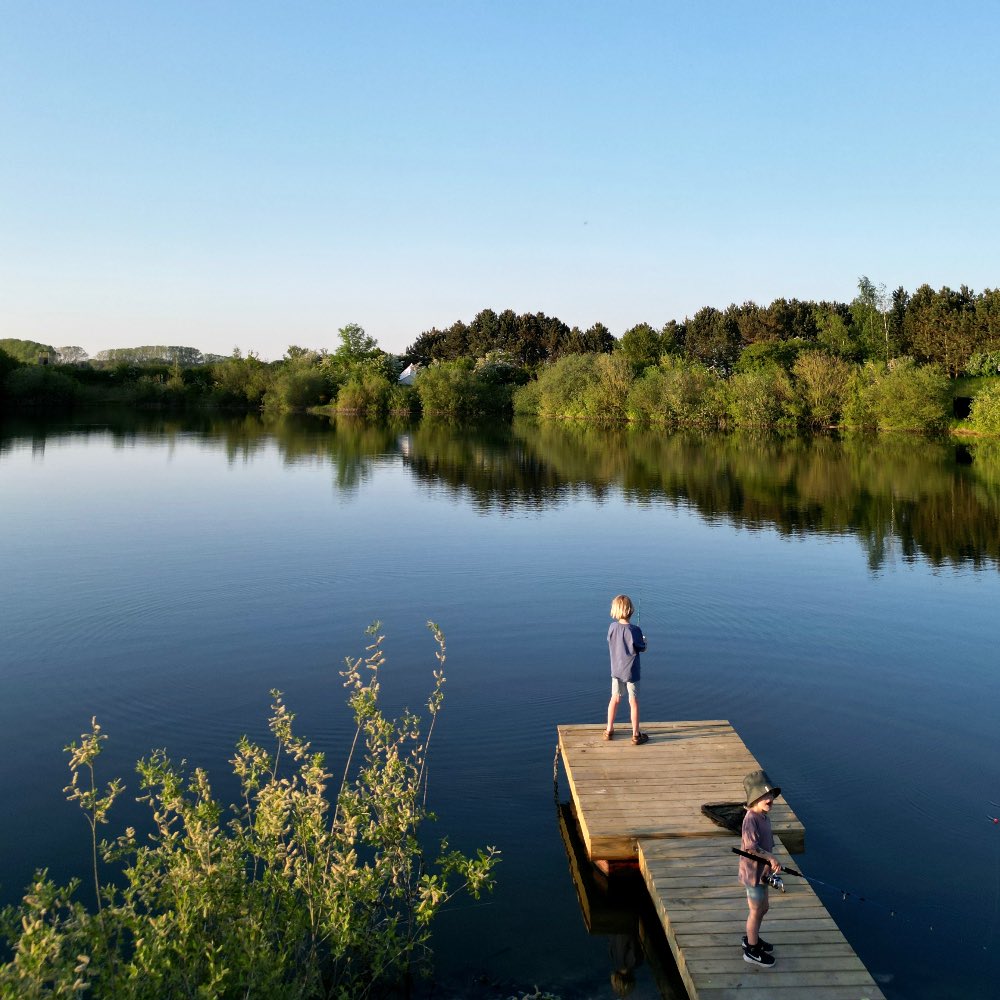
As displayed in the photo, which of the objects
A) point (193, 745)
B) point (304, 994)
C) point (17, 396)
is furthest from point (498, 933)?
point (17, 396)

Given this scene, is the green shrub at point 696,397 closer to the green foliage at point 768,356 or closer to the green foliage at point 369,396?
the green foliage at point 768,356

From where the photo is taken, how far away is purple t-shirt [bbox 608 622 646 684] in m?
10.1

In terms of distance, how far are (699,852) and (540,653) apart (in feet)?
24.9

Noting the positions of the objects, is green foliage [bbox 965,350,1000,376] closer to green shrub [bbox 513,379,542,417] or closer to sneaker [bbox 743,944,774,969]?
green shrub [bbox 513,379,542,417]

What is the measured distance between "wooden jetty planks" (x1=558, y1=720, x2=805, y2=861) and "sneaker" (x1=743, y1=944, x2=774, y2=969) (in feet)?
5.93

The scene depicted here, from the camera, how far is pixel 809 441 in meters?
63.6

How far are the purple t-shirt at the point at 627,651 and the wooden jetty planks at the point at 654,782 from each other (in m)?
0.89

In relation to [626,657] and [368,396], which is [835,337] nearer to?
[368,396]

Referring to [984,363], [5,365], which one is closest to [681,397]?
[984,363]

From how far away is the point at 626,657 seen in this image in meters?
10.1

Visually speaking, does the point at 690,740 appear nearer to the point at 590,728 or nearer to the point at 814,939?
Result: the point at 590,728

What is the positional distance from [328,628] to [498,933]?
381 inches

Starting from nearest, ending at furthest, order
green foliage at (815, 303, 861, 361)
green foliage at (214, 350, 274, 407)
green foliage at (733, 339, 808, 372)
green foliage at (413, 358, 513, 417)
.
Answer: green foliage at (733, 339, 808, 372) < green foliage at (815, 303, 861, 361) < green foliage at (413, 358, 513, 417) < green foliage at (214, 350, 274, 407)

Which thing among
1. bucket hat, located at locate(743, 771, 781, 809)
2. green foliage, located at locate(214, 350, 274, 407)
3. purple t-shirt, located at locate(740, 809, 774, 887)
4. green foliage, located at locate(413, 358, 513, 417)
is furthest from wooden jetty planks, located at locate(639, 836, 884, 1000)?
green foliage, located at locate(214, 350, 274, 407)
